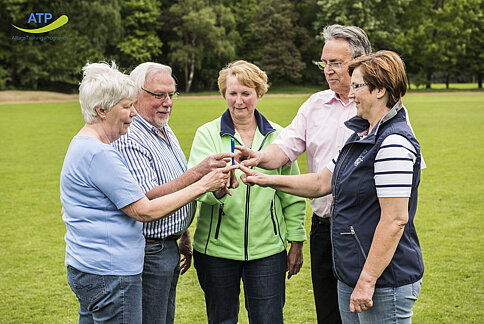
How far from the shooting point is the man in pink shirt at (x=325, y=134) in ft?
12.6

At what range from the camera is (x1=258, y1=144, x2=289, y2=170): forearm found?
12.7 feet

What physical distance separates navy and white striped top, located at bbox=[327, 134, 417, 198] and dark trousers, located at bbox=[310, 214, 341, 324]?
143 cm

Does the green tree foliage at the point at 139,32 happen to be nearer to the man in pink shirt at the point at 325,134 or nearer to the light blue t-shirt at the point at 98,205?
the man in pink shirt at the point at 325,134

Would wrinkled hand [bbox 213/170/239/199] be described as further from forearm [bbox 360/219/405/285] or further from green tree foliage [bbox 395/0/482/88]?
green tree foliage [bbox 395/0/482/88]

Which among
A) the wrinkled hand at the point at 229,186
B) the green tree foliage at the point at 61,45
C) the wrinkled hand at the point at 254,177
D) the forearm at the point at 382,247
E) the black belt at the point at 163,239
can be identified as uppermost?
the green tree foliage at the point at 61,45

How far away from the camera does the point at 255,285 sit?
3.89 m

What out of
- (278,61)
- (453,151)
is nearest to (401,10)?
(278,61)

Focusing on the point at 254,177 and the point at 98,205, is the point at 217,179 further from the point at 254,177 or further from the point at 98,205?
the point at 98,205

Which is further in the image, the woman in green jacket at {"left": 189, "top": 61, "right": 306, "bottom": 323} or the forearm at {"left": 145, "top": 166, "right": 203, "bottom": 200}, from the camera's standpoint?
the woman in green jacket at {"left": 189, "top": 61, "right": 306, "bottom": 323}

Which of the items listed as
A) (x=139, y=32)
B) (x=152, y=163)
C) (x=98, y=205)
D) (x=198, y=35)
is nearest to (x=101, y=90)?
(x=98, y=205)

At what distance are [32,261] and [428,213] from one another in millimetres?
7179

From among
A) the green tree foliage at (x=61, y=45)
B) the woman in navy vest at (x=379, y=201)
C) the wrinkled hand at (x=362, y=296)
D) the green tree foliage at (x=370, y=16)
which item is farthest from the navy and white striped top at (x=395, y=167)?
the green tree foliage at (x=370, y=16)

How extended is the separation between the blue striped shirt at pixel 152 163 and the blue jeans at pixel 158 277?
0.12 meters

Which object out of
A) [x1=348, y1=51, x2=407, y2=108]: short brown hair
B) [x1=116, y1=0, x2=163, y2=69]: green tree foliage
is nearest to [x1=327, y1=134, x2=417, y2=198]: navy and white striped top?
[x1=348, y1=51, x2=407, y2=108]: short brown hair
